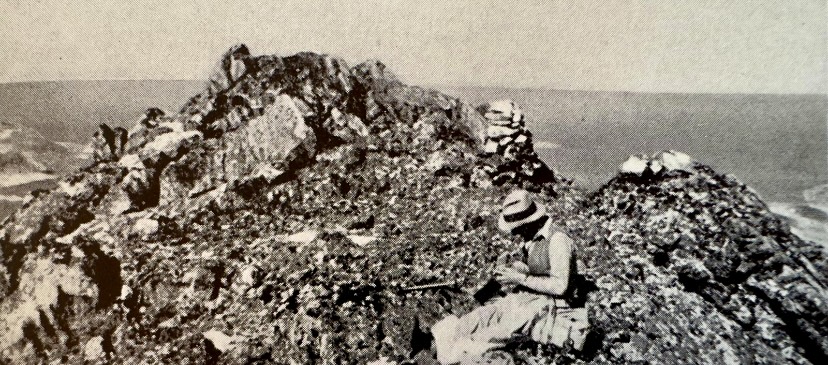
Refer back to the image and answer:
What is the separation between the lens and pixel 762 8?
3006mm

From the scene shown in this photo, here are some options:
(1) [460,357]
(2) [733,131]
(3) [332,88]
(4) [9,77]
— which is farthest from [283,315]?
(2) [733,131]

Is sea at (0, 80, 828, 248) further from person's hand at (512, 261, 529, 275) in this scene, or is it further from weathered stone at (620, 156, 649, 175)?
person's hand at (512, 261, 529, 275)

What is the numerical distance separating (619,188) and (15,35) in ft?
14.7

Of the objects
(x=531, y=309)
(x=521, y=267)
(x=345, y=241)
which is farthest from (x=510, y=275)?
(x=345, y=241)

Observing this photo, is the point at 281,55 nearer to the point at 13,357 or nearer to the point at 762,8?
the point at 13,357

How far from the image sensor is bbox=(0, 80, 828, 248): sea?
3.25 meters

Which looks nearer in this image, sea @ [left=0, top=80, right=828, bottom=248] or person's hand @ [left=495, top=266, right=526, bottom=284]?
person's hand @ [left=495, top=266, right=526, bottom=284]

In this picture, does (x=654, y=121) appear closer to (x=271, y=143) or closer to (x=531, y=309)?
(x=531, y=309)

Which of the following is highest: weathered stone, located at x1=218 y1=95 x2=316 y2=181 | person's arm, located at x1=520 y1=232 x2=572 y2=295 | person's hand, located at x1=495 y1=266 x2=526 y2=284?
weathered stone, located at x1=218 y1=95 x2=316 y2=181

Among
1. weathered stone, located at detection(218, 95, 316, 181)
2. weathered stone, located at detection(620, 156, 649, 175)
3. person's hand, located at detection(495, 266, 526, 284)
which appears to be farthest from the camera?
weathered stone, located at detection(218, 95, 316, 181)

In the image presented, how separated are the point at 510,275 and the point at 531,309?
0.67 ft

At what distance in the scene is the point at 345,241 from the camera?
324 centimetres

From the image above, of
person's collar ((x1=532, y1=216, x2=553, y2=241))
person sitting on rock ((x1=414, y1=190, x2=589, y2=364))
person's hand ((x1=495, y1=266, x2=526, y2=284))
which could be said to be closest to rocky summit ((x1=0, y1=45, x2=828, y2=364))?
person sitting on rock ((x1=414, y1=190, x2=589, y2=364))

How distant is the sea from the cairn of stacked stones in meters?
0.17
